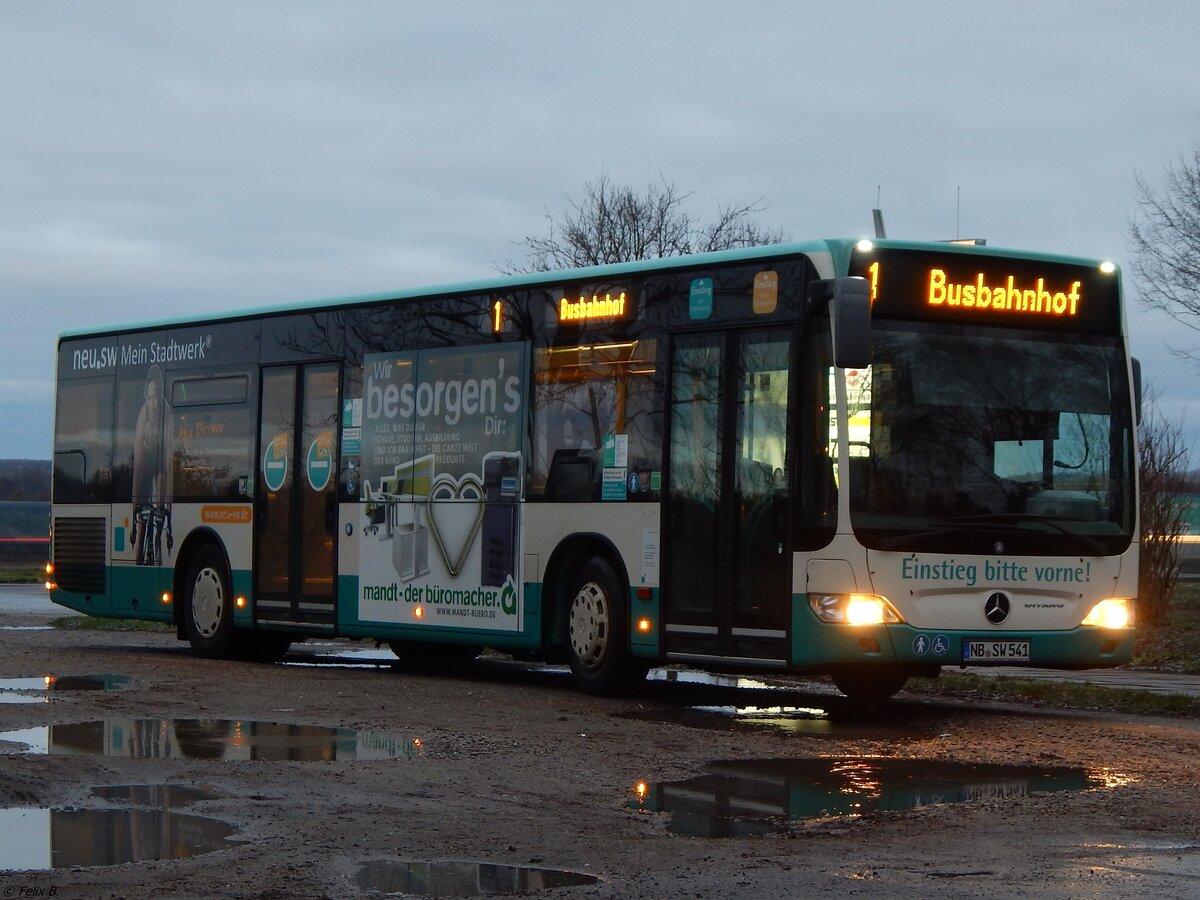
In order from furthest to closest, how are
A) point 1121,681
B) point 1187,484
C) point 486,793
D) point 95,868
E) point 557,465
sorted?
point 1187,484 < point 1121,681 < point 557,465 < point 486,793 < point 95,868

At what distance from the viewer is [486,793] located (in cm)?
959

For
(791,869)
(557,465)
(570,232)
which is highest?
(570,232)

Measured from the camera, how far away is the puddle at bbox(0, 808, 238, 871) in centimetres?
755

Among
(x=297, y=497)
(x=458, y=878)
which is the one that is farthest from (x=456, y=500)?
(x=458, y=878)

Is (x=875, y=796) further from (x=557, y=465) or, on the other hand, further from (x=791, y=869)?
(x=557, y=465)

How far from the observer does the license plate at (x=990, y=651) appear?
13.5 metres

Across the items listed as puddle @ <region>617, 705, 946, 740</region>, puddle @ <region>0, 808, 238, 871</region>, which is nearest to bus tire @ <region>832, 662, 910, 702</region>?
puddle @ <region>617, 705, 946, 740</region>

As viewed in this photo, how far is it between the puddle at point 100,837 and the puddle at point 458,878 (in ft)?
2.67

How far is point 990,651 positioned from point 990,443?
4.70 feet

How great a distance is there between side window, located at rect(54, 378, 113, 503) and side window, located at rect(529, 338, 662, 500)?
6941mm

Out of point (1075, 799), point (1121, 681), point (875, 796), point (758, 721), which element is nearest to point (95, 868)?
point (875, 796)

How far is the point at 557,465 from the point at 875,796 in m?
6.40

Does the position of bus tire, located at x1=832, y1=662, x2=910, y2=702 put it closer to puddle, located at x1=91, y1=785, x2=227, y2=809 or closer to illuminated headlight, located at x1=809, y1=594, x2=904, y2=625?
illuminated headlight, located at x1=809, y1=594, x2=904, y2=625

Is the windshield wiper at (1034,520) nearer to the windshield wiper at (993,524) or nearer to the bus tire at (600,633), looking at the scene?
the windshield wiper at (993,524)
